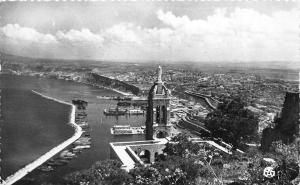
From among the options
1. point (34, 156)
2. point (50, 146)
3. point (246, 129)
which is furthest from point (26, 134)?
point (246, 129)

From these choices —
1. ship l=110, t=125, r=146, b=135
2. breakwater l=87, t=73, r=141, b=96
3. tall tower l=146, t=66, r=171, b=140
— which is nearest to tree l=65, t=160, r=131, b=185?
tall tower l=146, t=66, r=171, b=140

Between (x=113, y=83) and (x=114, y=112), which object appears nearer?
(x=114, y=112)

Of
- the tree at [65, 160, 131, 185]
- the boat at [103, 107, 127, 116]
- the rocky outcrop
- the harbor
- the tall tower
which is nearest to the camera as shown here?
the tree at [65, 160, 131, 185]

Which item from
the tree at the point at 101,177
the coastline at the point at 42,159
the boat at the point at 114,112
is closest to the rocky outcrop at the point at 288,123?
the tree at the point at 101,177

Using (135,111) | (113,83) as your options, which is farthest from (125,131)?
(113,83)

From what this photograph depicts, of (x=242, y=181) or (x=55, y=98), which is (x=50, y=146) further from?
(x=55, y=98)

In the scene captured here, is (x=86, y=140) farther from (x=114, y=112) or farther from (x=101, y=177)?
(x=114, y=112)

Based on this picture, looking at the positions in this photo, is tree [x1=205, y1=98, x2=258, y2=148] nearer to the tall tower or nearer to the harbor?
the tall tower

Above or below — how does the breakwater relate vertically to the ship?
above

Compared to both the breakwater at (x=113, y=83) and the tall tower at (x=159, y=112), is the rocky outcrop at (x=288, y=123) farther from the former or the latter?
the breakwater at (x=113, y=83)
